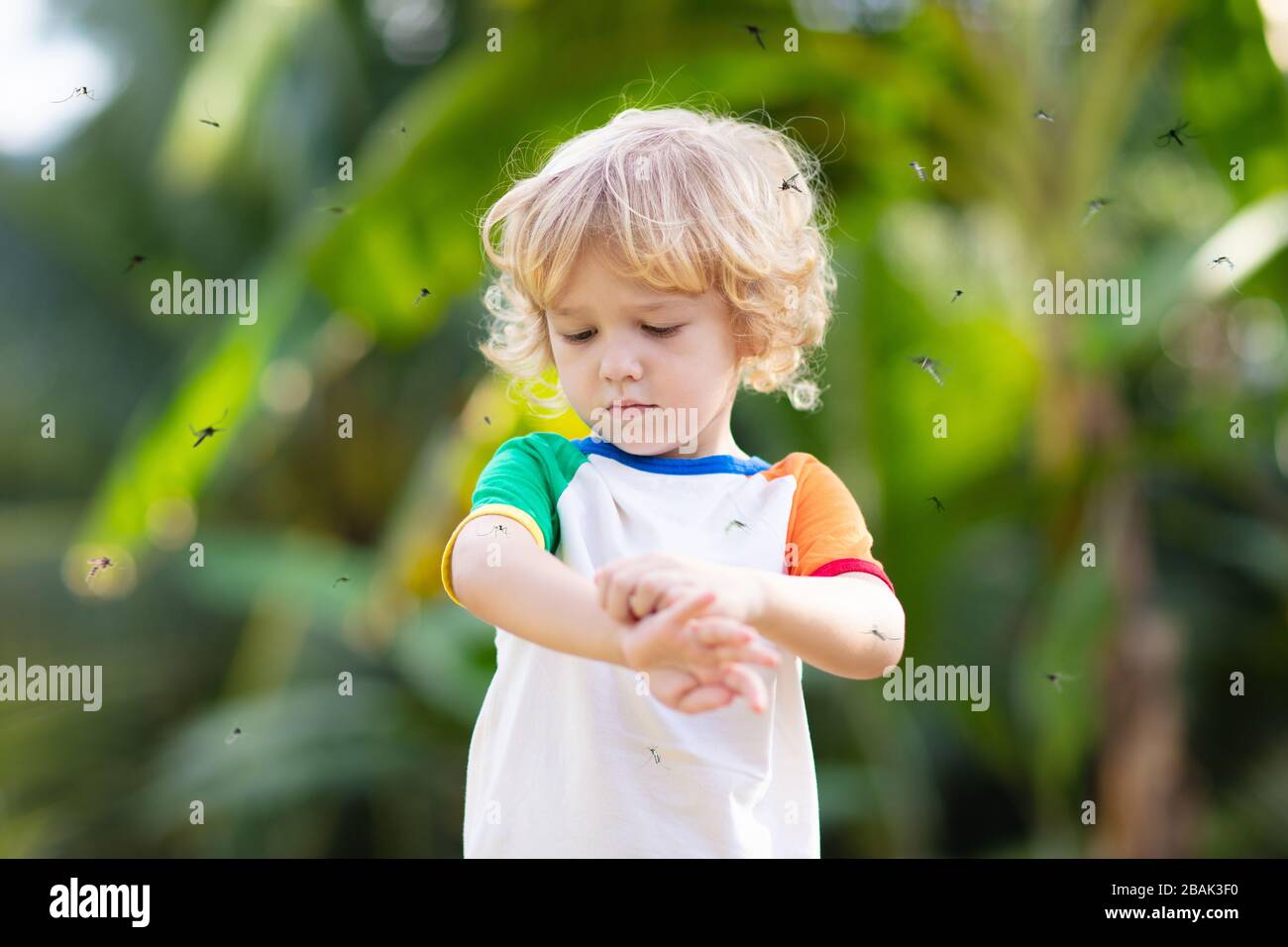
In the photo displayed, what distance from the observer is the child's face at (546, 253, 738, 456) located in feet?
2.77

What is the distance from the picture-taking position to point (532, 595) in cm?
76

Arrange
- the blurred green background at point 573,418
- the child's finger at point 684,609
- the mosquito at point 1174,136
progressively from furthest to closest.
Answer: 1. the blurred green background at point 573,418
2. the mosquito at point 1174,136
3. the child's finger at point 684,609

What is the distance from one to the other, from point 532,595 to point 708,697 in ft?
0.39

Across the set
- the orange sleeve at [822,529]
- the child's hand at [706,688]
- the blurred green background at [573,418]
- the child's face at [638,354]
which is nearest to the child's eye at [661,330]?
the child's face at [638,354]

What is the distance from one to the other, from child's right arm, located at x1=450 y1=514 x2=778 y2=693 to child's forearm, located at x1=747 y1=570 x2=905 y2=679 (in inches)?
0.7

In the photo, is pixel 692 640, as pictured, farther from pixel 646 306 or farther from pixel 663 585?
pixel 646 306

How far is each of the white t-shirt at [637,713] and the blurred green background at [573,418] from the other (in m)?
0.42

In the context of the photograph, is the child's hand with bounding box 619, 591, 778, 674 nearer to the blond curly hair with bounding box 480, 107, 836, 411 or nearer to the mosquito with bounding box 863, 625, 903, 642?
the mosquito with bounding box 863, 625, 903, 642

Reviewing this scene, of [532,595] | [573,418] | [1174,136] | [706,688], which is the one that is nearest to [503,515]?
[532,595]

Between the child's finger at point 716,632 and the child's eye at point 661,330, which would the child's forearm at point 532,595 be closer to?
the child's finger at point 716,632

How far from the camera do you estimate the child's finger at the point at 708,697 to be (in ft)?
2.36
